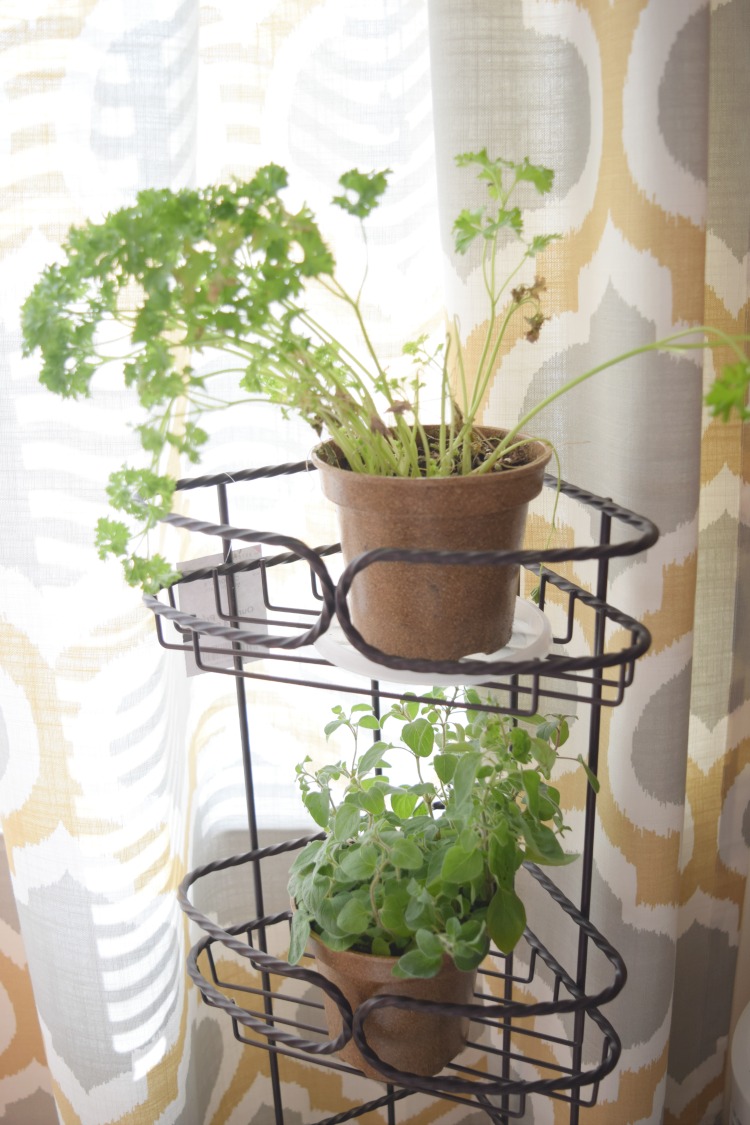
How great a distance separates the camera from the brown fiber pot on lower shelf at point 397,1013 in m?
0.84

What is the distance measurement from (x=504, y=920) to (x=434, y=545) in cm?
34

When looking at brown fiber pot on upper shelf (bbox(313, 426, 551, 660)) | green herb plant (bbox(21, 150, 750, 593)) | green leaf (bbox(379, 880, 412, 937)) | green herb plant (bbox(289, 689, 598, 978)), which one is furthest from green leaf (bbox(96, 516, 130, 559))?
green leaf (bbox(379, 880, 412, 937))

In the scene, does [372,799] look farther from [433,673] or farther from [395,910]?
[433,673]

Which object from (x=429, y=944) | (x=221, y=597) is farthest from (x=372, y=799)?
(x=221, y=597)

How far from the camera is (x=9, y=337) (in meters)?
0.90

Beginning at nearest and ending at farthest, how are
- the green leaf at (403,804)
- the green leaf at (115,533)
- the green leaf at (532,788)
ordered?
the green leaf at (115,533) < the green leaf at (532,788) < the green leaf at (403,804)

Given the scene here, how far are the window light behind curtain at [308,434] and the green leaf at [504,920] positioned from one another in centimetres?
24

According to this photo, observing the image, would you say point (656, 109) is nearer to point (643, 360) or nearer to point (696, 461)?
point (643, 360)

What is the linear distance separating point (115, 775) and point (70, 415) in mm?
374

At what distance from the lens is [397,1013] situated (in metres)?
0.84

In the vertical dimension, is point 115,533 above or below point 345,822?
above

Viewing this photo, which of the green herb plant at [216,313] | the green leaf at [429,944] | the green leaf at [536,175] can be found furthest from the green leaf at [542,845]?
the green leaf at [536,175]

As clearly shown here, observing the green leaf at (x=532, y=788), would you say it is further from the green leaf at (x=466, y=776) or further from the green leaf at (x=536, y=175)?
the green leaf at (x=536, y=175)

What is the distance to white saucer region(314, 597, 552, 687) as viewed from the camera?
0.74 m
